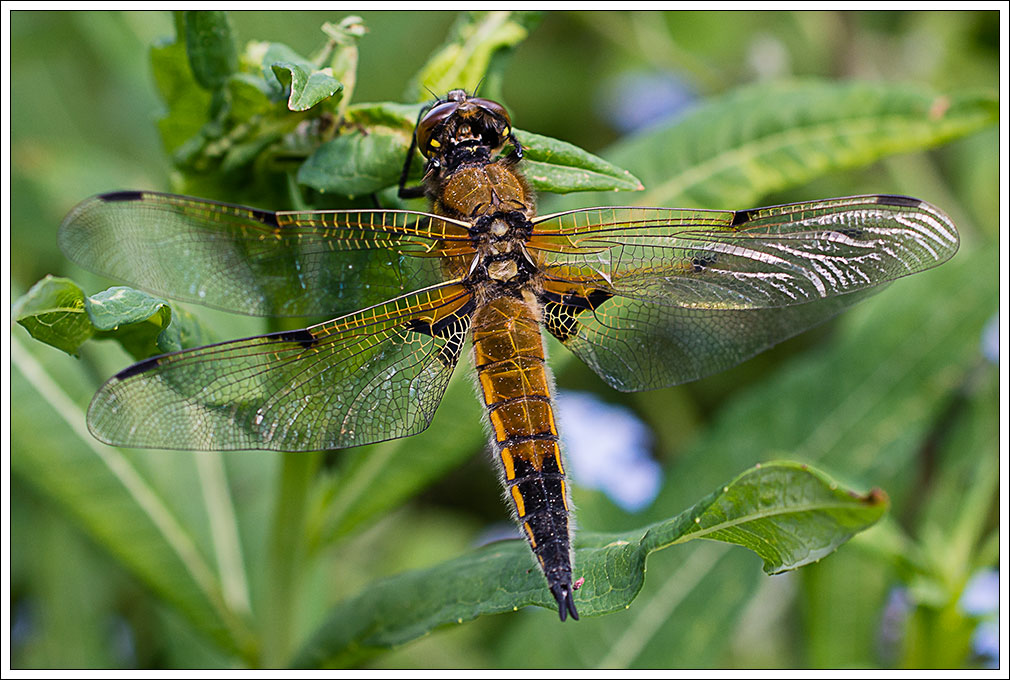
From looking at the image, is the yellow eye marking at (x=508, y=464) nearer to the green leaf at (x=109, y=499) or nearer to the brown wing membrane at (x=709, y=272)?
the brown wing membrane at (x=709, y=272)

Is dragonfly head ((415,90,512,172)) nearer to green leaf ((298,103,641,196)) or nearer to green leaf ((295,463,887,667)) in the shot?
green leaf ((298,103,641,196))

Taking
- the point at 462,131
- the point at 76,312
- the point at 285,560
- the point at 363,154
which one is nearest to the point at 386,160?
the point at 363,154

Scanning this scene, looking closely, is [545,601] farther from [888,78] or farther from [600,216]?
[888,78]

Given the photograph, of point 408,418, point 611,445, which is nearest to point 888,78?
point 611,445

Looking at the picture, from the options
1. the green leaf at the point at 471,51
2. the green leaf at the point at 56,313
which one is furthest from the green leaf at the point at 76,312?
the green leaf at the point at 471,51

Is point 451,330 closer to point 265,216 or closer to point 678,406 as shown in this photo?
point 265,216
